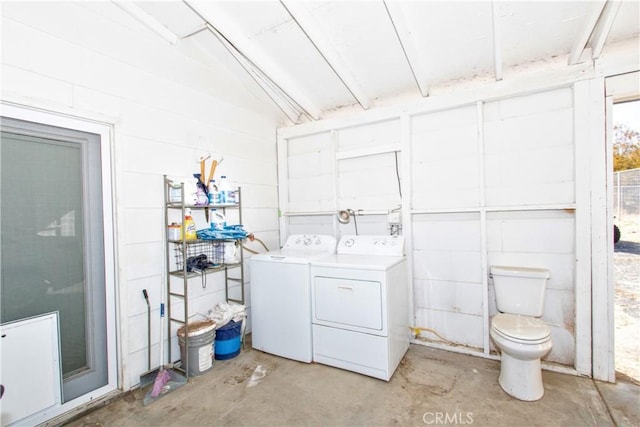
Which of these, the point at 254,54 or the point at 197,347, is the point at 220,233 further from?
the point at 254,54

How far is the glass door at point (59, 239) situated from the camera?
1685mm

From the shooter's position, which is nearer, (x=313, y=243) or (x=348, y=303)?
(x=348, y=303)

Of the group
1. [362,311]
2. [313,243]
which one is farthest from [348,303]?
[313,243]

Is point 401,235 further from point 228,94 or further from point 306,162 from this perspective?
point 228,94

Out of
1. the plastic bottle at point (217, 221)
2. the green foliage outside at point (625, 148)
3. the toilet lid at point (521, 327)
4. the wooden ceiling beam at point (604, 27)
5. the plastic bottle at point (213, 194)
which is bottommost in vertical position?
the toilet lid at point (521, 327)

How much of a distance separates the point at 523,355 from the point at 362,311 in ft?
3.38

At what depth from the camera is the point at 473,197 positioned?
8.32 ft

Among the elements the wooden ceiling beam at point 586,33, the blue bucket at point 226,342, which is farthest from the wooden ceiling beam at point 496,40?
the blue bucket at point 226,342

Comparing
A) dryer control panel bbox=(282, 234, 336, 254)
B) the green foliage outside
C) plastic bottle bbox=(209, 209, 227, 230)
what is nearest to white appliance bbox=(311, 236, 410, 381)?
dryer control panel bbox=(282, 234, 336, 254)

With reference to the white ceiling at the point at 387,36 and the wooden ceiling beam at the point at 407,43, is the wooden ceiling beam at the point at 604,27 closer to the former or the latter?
the white ceiling at the point at 387,36

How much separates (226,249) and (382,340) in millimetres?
1456

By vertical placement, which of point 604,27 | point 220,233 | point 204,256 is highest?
point 604,27

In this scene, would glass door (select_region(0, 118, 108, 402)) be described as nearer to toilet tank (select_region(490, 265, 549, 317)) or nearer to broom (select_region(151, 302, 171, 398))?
broom (select_region(151, 302, 171, 398))

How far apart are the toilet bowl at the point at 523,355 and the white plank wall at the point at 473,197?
46 centimetres
